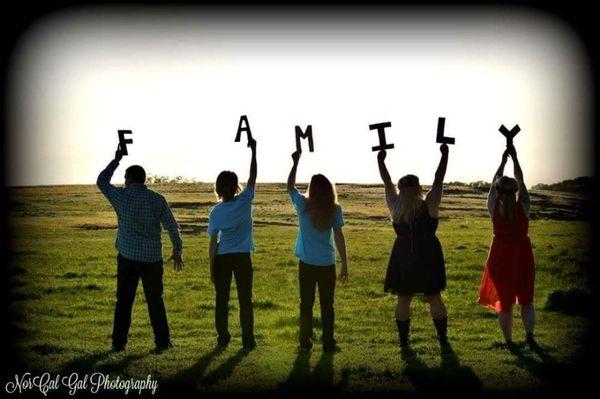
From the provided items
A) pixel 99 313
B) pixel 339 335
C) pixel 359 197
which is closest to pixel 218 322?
pixel 339 335

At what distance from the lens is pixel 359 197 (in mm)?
59219

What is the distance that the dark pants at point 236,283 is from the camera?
11.0 meters

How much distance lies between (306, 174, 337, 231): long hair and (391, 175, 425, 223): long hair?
85cm

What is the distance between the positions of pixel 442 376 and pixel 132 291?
424cm

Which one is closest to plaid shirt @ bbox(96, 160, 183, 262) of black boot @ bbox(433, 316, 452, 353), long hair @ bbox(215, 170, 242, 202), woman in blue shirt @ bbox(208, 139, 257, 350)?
woman in blue shirt @ bbox(208, 139, 257, 350)

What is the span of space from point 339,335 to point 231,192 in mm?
4655

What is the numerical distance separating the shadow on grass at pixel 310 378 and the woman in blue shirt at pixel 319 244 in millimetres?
783

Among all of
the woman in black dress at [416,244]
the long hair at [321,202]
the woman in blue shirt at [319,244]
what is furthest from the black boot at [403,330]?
the long hair at [321,202]

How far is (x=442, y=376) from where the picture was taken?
947 centimetres

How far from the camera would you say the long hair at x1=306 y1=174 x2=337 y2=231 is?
1059 centimetres

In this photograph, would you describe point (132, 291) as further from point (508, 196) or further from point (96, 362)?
point (508, 196)

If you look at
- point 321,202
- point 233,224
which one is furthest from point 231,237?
point 321,202

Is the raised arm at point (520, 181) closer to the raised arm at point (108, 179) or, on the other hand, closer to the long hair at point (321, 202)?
the long hair at point (321, 202)

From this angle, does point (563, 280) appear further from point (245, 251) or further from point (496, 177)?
point (245, 251)
